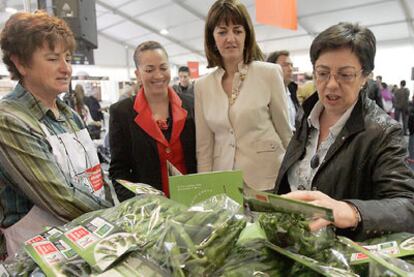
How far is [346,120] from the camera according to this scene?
3.51 feet

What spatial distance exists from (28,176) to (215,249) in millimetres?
698

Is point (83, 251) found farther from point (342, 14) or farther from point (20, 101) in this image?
point (342, 14)

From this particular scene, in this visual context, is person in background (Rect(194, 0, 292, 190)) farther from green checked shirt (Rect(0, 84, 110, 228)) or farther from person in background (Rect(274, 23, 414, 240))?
green checked shirt (Rect(0, 84, 110, 228))

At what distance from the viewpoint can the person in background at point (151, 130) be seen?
5.30ft

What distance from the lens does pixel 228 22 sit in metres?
1.54

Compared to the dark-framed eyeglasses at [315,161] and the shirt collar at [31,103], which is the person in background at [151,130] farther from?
the dark-framed eyeglasses at [315,161]

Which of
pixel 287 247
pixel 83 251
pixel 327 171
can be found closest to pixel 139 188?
pixel 83 251

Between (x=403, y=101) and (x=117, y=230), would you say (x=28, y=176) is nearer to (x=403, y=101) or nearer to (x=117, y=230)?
(x=117, y=230)

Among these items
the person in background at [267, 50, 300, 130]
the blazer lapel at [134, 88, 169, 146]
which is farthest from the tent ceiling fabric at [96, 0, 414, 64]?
the blazer lapel at [134, 88, 169, 146]

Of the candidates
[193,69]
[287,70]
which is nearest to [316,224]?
[287,70]

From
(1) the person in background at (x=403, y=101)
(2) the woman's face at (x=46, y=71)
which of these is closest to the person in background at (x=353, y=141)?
(2) the woman's face at (x=46, y=71)

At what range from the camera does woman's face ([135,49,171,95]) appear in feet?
5.31

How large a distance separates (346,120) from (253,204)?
601mm

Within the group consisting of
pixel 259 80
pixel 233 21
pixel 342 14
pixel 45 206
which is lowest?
pixel 45 206
